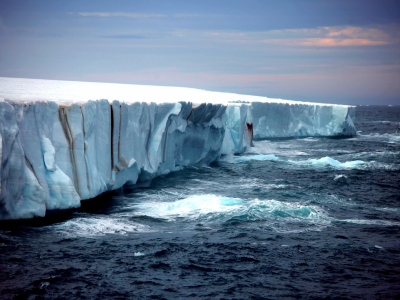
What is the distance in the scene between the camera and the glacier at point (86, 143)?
26.3ft

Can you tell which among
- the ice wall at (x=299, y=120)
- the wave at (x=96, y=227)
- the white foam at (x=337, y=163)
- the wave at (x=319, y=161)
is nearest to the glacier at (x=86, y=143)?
the wave at (x=96, y=227)

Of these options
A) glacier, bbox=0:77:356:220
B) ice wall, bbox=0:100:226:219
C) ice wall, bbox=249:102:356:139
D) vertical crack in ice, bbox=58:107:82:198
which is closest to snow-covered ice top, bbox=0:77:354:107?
glacier, bbox=0:77:356:220

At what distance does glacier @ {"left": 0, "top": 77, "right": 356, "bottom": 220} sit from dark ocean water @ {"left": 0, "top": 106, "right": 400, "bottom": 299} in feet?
1.68

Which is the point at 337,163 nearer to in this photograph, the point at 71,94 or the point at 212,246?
the point at 71,94

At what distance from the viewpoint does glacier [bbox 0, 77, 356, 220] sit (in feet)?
26.3

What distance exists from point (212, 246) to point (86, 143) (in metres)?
4.12

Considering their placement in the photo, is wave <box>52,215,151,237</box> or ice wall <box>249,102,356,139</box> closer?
wave <box>52,215,151,237</box>

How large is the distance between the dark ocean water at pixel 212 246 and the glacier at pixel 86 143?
0.51 m

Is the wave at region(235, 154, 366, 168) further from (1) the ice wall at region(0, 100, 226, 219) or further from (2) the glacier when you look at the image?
(1) the ice wall at region(0, 100, 226, 219)

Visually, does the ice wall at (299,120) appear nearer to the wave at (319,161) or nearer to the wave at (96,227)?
the wave at (319,161)

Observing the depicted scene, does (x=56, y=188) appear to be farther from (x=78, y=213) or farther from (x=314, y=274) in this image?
(x=314, y=274)

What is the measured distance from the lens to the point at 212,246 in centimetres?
781

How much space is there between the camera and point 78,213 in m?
9.23

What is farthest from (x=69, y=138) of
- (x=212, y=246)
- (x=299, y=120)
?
(x=299, y=120)
